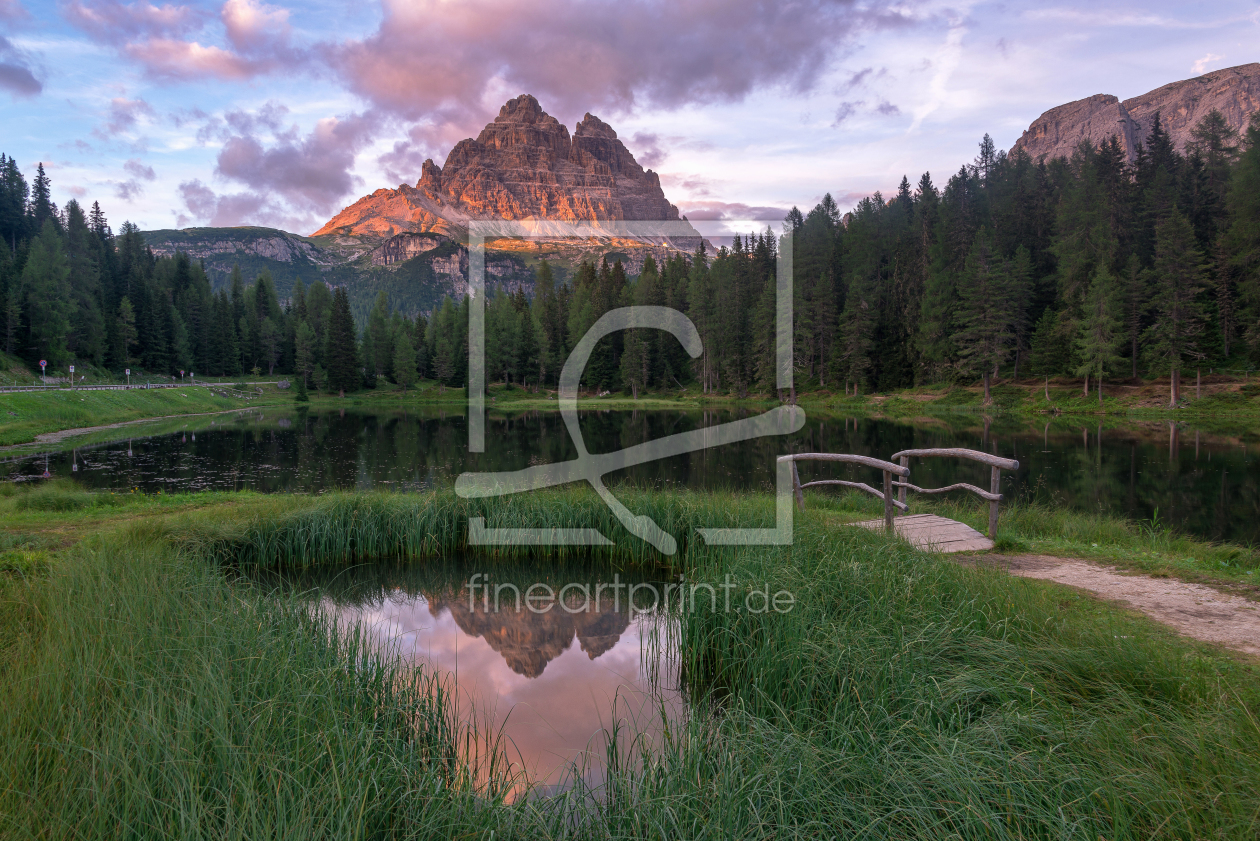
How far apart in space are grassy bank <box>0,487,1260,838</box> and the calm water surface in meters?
11.3

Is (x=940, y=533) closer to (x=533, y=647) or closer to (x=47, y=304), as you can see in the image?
(x=533, y=647)

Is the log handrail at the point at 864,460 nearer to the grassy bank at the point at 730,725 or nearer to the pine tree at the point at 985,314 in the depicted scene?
the grassy bank at the point at 730,725

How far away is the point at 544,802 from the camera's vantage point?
3551 mm

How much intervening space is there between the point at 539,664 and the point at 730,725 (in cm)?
340

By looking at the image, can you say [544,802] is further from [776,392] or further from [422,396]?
[422,396]

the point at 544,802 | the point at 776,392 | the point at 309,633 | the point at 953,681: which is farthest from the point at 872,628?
the point at 776,392

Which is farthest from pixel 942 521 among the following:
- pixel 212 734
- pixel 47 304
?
pixel 47 304

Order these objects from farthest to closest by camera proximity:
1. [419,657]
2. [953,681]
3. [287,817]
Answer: [419,657], [953,681], [287,817]

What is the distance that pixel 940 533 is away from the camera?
9.37 meters

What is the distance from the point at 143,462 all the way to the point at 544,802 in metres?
28.8

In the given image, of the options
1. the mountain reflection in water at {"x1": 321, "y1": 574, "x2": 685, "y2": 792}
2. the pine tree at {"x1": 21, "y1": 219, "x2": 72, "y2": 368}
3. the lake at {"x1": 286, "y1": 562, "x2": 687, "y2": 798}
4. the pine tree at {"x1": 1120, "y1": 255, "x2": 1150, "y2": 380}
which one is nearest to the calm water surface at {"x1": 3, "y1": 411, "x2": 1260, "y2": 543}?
the lake at {"x1": 286, "y1": 562, "x2": 687, "y2": 798}
